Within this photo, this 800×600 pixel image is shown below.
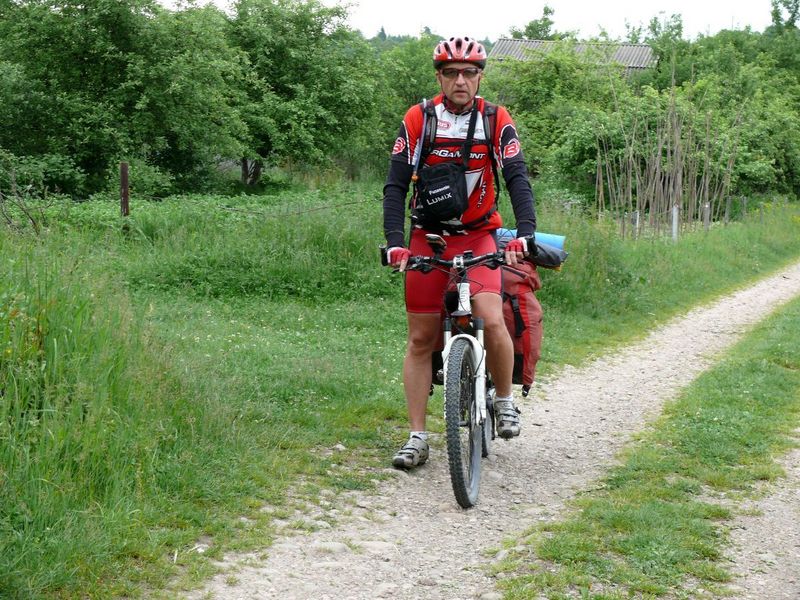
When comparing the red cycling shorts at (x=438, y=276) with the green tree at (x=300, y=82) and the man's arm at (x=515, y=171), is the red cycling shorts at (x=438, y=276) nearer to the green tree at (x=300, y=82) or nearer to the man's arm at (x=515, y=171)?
the man's arm at (x=515, y=171)

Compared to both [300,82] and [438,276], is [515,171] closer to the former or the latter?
[438,276]

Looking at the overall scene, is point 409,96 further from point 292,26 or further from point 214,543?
point 214,543

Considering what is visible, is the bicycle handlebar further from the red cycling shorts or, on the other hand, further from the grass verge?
the grass verge

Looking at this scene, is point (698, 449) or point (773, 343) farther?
point (773, 343)

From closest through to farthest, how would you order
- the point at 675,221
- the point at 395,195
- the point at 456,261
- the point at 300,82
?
the point at 456,261 < the point at 395,195 < the point at 675,221 < the point at 300,82

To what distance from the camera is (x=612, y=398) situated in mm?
7879

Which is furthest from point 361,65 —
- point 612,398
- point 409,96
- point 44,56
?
point 612,398

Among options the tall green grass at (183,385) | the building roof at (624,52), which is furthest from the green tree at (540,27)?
the tall green grass at (183,385)

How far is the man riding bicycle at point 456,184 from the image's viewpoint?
5051mm

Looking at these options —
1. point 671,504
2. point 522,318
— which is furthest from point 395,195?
point 671,504

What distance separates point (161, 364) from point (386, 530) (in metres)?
1.42

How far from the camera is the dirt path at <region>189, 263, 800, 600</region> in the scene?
3938 mm

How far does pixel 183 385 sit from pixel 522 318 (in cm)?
184

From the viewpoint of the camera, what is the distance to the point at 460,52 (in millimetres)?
5090
